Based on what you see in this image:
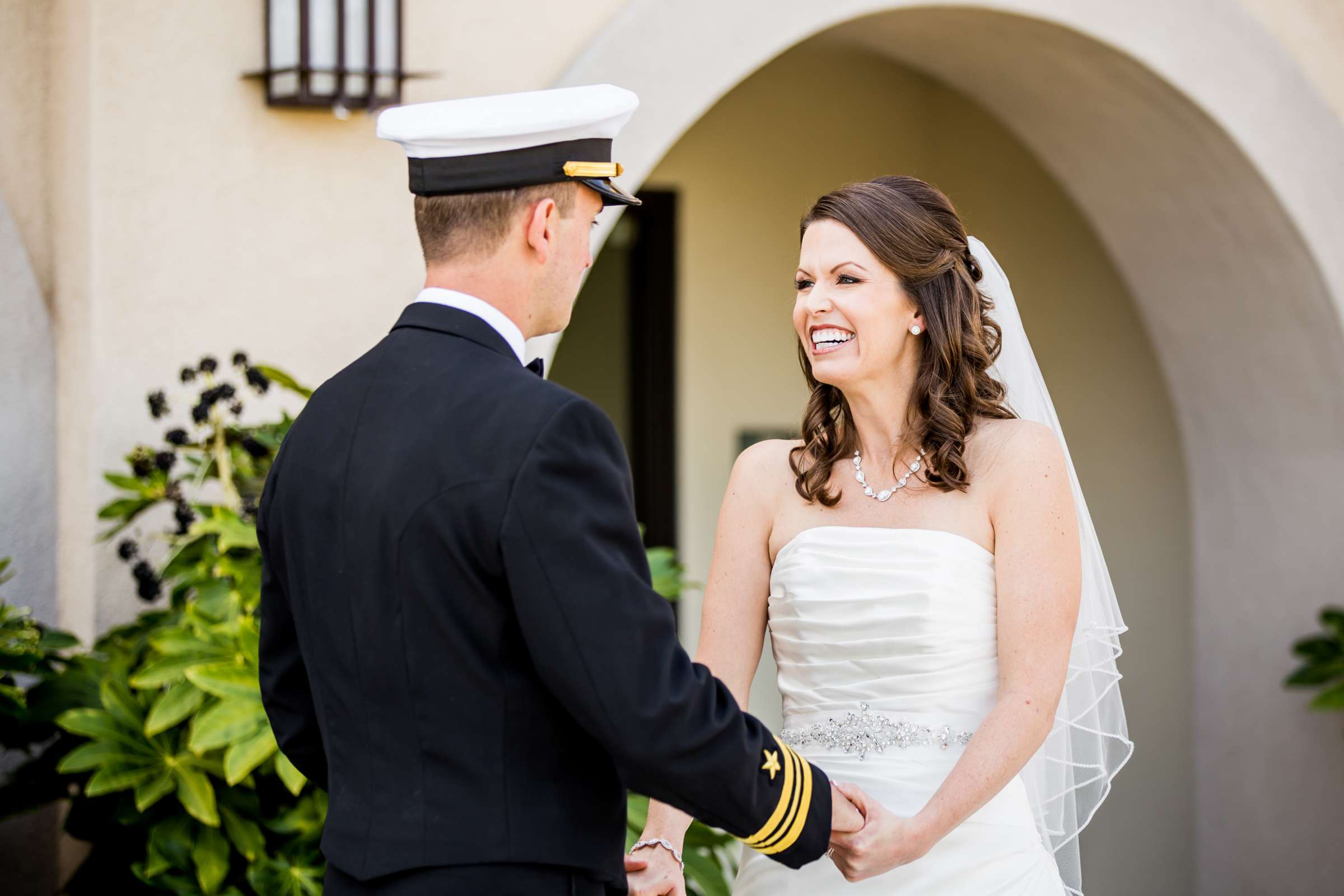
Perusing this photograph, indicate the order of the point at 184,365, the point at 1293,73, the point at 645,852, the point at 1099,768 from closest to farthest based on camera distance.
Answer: the point at 645,852 < the point at 1099,768 < the point at 184,365 < the point at 1293,73

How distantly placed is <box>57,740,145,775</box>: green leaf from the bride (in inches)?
46.7

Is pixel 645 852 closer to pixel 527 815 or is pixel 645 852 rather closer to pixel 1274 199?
pixel 527 815

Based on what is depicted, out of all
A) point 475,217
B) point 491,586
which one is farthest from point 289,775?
point 475,217

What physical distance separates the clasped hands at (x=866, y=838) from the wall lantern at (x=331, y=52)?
210 centimetres

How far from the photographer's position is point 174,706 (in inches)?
109

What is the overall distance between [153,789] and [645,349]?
11.2ft

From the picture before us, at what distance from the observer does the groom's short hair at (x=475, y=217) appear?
168 cm

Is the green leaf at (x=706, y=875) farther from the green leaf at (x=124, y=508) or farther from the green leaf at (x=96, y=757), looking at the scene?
the green leaf at (x=124, y=508)

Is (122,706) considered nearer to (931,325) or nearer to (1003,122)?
(931,325)

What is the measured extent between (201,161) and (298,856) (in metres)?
1.68

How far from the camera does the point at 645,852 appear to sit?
2.28 meters

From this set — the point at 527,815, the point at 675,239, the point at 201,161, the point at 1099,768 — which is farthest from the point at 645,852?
the point at 675,239

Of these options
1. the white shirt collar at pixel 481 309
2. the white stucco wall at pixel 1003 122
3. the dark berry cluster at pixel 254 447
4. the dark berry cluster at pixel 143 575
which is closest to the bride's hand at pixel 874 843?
the white shirt collar at pixel 481 309

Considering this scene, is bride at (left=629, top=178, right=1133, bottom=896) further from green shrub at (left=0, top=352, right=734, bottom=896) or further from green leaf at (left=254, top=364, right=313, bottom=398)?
green leaf at (left=254, top=364, right=313, bottom=398)
